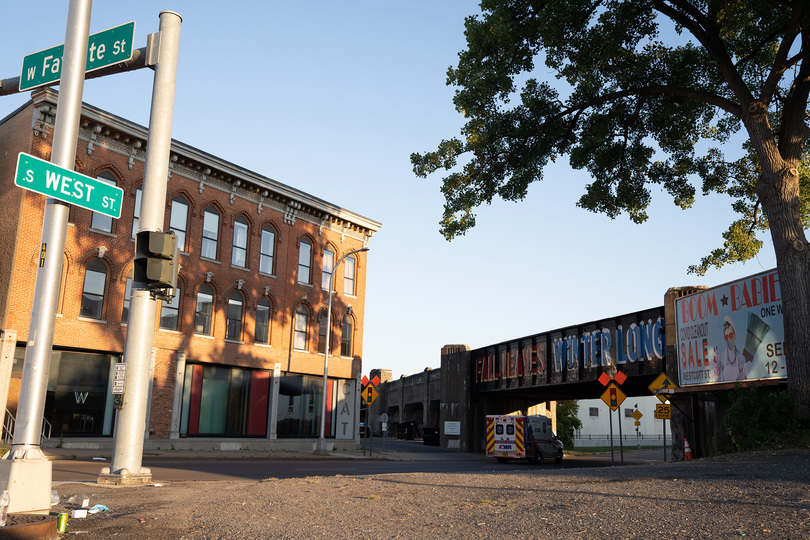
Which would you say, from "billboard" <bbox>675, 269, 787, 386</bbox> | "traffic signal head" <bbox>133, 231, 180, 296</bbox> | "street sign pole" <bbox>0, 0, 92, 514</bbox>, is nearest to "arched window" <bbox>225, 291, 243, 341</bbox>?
"billboard" <bbox>675, 269, 787, 386</bbox>

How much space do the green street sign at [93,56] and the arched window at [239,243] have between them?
74.7ft

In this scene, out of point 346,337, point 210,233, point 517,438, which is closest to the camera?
point 517,438

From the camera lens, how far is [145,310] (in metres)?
11.0

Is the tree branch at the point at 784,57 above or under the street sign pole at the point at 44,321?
above

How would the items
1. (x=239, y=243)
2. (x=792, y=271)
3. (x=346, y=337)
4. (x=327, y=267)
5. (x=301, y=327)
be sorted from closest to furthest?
(x=792, y=271) < (x=239, y=243) < (x=301, y=327) < (x=327, y=267) < (x=346, y=337)

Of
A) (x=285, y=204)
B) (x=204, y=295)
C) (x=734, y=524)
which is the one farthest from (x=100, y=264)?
(x=734, y=524)

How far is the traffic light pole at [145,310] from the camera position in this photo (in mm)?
10758

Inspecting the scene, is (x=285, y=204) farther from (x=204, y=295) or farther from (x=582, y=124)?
(x=582, y=124)

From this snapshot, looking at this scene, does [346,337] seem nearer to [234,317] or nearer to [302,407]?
[302,407]

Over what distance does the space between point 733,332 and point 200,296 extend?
22896 millimetres

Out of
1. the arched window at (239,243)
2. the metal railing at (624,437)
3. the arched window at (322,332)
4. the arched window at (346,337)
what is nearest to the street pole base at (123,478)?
the arched window at (239,243)

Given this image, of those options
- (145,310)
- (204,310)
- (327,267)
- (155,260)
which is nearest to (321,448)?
(204,310)

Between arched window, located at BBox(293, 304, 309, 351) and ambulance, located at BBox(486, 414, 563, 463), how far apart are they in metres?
11.8

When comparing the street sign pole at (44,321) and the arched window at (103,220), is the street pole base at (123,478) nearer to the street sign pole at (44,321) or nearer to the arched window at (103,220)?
the street sign pole at (44,321)
